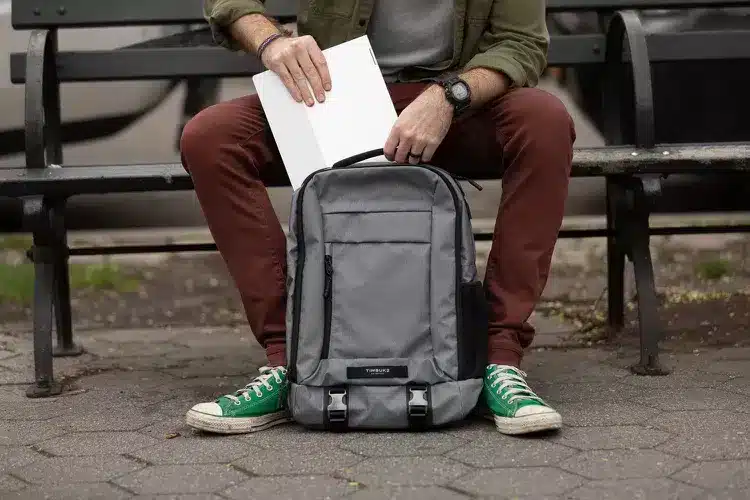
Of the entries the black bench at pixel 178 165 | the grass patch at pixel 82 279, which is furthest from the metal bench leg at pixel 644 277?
the grass patch at pixel 82 279

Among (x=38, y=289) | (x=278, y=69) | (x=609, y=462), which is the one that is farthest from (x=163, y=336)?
(x=609, y=462)

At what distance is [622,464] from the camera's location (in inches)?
98.2

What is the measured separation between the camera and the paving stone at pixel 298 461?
8.26ft

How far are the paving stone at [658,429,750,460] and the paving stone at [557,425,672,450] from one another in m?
0.04

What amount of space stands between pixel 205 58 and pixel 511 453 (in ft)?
6.01

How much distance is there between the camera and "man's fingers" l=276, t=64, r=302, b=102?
9.68ft

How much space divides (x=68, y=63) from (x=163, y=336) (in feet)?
3.30

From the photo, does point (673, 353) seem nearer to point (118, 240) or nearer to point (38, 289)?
point (38, 289)

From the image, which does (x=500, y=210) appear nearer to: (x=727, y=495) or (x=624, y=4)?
(x=727, y=495)

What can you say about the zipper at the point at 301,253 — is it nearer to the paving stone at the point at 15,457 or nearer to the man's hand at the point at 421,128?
the man's hand at the point at 421,128

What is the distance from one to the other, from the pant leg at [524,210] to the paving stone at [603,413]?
188 millimetres

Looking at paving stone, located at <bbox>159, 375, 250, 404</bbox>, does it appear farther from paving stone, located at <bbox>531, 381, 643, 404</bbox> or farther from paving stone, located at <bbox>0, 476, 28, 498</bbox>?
paving stone, located at <bbox>531, 381, 643, 404</bbox>

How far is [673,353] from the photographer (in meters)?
3.59

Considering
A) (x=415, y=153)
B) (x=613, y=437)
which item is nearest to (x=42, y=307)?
(x=415, y=153)
